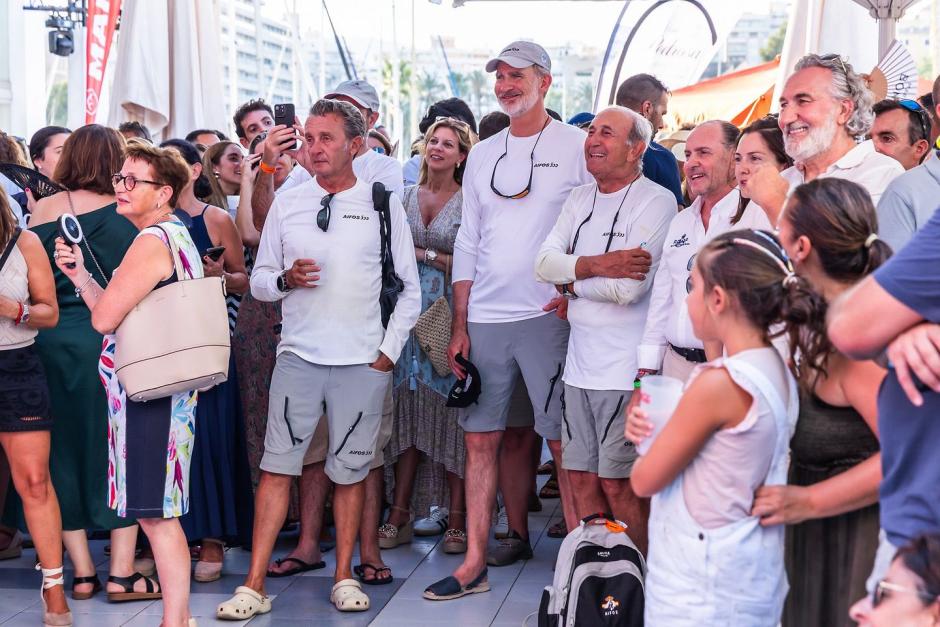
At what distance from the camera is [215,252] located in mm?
4719

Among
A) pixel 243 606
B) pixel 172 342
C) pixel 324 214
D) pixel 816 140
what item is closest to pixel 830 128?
pixel 816 140

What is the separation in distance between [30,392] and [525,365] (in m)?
1.86

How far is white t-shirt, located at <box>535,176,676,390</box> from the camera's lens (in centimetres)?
406

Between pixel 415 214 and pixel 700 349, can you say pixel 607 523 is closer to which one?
pixel 700 349

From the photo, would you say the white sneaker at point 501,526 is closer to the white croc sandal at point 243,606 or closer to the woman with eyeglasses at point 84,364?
the white croc sandal at point 243,606

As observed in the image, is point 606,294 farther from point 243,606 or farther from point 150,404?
point 243,606

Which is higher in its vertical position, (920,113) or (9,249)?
(920,113)

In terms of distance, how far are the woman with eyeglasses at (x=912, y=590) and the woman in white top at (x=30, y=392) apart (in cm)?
325

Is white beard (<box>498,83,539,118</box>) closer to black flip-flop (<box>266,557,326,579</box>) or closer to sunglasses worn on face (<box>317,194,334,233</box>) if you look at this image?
sunglasses worn on face (<box>317,194,334,233</box>)

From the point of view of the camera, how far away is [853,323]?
71.6 inches

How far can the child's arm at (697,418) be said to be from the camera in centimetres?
223

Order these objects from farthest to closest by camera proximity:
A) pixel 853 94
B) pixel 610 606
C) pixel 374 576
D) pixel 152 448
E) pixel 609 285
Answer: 1. pixel 374 576
2. pixel 609 285
3. pixel 152 448
4. pixel 610 606
5. pixel 853 94

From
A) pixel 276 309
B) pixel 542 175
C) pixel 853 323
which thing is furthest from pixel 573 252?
pixel 853 323

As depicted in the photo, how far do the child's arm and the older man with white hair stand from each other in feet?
3.55
